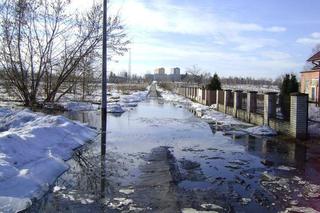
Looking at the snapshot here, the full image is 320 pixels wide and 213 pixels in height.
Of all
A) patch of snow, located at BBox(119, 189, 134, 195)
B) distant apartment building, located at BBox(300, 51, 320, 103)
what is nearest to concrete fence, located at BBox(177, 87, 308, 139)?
distant apartment building, located at BBox(300, 51, 320, 103)

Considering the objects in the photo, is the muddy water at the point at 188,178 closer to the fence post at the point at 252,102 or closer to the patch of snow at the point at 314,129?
the patch of snow at the point at 314,129

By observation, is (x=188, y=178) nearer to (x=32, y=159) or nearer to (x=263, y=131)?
(x=32, y=159)

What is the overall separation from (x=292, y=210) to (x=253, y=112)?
16984mm

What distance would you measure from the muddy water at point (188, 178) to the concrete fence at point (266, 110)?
4.92 ft

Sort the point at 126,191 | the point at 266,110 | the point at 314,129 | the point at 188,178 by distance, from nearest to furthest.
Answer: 1. the point at 126,191
2. the point at 188,178
3. the point at 314,129
4. the point at 266,110

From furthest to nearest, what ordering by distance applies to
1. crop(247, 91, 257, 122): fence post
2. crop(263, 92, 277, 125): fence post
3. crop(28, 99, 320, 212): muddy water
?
crop(247, 91, 257, 122): fence post
crop(263, 92, 277, 125): fence post
crop(28, 99, 320, 212): muddy water

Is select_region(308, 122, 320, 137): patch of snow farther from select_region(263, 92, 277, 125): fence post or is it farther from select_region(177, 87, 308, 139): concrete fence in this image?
select_region(263, 92, 277, 125): fence post

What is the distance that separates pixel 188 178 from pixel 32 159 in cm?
348

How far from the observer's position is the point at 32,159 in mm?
9875

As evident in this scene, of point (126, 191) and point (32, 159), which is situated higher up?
point (32, 159)

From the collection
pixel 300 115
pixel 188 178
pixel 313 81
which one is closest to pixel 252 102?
pixel 300 115

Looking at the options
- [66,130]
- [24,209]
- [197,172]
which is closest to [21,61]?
[66,130]

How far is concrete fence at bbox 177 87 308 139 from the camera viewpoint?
53.2 ft

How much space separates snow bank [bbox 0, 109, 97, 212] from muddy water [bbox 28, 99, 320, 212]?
10.9 inches
